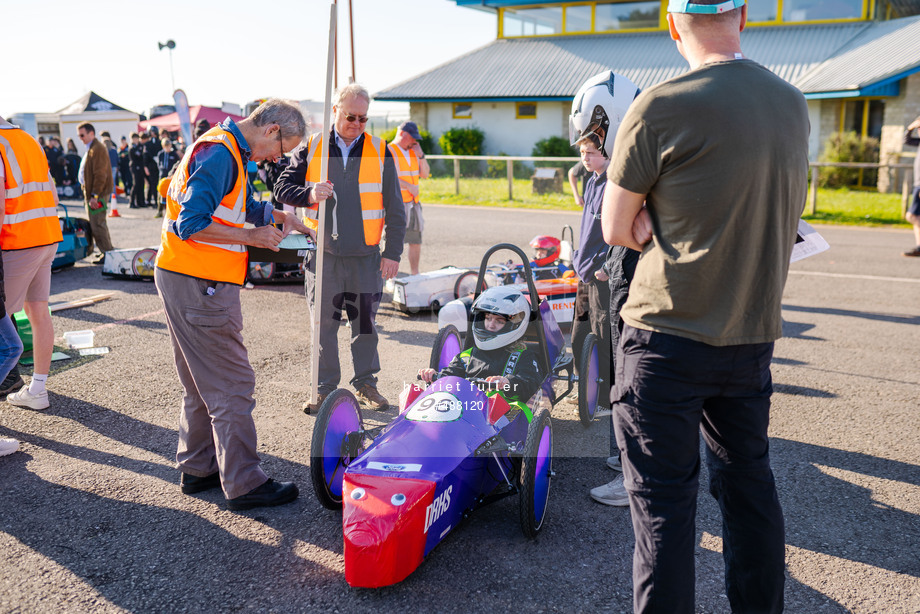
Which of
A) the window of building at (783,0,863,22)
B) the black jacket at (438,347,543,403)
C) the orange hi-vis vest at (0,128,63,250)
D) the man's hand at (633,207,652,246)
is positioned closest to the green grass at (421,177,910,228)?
the window of building at (783,0,863,22)

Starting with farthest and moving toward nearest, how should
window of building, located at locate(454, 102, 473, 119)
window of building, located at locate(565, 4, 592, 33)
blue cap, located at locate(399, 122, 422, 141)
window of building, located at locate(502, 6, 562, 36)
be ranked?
window of building, located at locate(502, 6, 562, 36) < window of building, located at locate(565, 4, 592, 33) < window of building, located at locate(454, 102, 473, 119) < blue cap, located at locate(399, 122, 422, 141)

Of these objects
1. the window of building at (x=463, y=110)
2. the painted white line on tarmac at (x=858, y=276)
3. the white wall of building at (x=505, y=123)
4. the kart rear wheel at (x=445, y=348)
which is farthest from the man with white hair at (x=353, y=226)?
the window of building at (x=463, y=110)

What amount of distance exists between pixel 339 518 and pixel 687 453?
2061 millimetres

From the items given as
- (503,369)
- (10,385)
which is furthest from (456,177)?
(503,369)

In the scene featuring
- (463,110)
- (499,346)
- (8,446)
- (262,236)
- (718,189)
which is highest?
(463,110)

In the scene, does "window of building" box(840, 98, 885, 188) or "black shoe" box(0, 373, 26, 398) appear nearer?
"black shoe" box(0, 373, 26, 398)

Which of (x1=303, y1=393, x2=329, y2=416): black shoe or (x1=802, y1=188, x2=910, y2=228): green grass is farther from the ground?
(x1=802, y1=188, x2=910, y2=228): green grass

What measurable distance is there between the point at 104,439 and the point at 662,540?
3.83m

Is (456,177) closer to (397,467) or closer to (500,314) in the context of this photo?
(500,314)

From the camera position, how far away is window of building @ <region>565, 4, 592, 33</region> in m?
31.6

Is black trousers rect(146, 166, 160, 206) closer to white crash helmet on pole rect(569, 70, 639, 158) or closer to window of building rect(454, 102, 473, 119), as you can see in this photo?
window of building rect(454, 102, 473, 119)

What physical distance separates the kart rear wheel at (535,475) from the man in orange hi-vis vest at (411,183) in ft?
18.1

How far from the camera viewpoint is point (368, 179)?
5223 millimetres

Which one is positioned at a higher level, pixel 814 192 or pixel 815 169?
pixel 815 169
